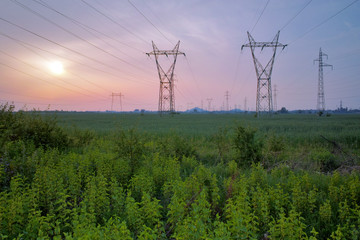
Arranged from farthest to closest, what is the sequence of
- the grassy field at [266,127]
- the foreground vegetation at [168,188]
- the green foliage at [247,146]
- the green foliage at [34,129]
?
the grassy field at [266,127] → the green foliage at [34,129] → the green foliage at [247,146] → the foreground vegetation at [168,188]

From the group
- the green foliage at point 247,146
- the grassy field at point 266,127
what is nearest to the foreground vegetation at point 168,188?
the green foliage at point 247,146

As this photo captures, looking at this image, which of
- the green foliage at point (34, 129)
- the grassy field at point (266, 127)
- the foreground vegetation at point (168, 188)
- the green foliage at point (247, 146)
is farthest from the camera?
the grassy field at point (266, 127)

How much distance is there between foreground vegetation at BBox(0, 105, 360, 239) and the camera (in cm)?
384

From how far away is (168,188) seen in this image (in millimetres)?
6625

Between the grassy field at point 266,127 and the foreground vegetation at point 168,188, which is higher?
the grassy field at point 266,127

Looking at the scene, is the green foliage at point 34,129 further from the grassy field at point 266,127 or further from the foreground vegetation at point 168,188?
the grassy field at point 266,127

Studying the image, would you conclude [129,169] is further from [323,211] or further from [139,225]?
[323,211]

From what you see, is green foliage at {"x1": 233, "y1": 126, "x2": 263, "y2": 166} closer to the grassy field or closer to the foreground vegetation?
the foreground vegetation

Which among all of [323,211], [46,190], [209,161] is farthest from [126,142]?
[323,211]

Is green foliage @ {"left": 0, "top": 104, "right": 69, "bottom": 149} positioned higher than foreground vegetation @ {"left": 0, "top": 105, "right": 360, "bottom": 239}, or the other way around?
green foliage @ {"left": 0, "top": 104, "right": 69, "bottom": 149}

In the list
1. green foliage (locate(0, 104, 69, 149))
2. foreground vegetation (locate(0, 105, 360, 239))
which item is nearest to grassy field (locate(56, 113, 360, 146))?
foreground vegetation (locate(0, 105, 360, 239))

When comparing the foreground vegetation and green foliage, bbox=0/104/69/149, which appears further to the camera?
green foliage, bbox=0/104/69/149

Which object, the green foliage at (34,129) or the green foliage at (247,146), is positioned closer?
the green foliage at (247,146)

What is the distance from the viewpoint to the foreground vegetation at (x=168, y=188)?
3.84 metres
